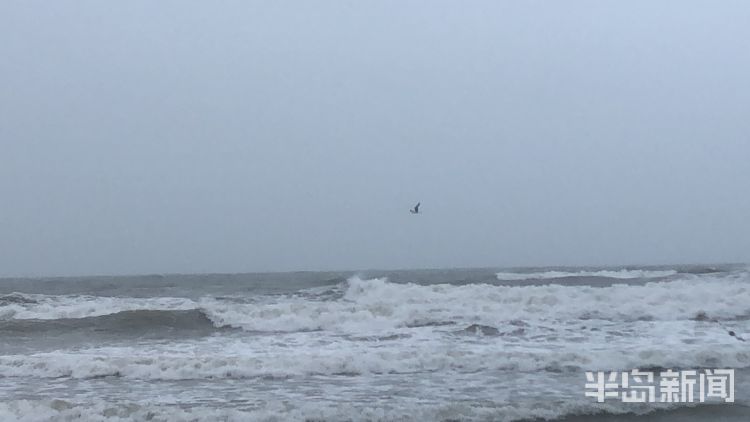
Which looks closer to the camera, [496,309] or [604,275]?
[496,309]

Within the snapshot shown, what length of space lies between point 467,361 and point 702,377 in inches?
112

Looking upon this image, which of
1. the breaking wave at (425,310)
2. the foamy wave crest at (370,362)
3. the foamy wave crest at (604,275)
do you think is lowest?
the foamy wave crest at (370,362)

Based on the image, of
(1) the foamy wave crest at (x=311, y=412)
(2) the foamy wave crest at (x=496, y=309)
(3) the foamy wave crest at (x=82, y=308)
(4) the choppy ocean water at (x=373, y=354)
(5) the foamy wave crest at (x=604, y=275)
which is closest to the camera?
(1) the foamy wave crest at (x=311, y=412)

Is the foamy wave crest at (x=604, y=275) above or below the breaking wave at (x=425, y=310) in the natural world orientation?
above

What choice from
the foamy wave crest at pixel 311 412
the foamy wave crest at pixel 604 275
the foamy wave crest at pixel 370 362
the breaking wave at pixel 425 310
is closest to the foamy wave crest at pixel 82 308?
the breaking wave at pixel 425 310

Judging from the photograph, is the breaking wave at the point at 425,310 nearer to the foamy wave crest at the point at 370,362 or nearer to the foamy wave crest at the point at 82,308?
the foamy wave crest at the point at 82,308

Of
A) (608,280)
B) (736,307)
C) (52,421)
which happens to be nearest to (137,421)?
(52,421)

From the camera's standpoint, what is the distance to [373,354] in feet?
33.9

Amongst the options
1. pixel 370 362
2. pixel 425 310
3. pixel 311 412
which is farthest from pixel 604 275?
pixel 311 412

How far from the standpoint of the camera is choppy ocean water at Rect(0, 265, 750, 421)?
769 cm

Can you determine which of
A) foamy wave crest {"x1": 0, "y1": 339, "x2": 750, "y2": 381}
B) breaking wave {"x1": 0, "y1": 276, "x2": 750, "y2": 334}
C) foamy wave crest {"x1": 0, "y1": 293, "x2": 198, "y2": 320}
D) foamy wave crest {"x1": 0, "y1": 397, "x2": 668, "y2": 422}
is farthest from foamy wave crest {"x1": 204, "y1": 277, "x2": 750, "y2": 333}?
foamy wave crest {"x1": 0, "y1": 397, "x2": 668, "y2": 422}

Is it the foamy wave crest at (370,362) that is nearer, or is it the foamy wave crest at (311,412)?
the foamy wave crest at (311,412)

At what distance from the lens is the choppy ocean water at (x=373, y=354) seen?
769cm

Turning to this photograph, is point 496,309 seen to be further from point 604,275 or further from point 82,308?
point 604,275
